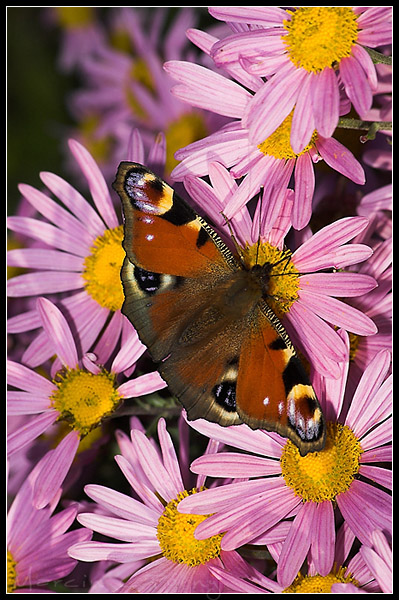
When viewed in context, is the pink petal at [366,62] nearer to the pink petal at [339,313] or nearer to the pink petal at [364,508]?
the pink petal at [339,313]

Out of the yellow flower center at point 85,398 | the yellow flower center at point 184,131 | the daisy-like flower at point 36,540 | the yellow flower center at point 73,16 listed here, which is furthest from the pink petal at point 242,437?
the yellow flower center at point 73,16

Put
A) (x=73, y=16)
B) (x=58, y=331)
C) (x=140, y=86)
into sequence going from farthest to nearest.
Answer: (x=73, y=16)
(x=140, y=86)
(x=58, y=331)

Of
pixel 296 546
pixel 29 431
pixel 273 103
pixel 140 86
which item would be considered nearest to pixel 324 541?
pixel 296 546

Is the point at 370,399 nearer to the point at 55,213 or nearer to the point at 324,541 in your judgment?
the point at 324,541

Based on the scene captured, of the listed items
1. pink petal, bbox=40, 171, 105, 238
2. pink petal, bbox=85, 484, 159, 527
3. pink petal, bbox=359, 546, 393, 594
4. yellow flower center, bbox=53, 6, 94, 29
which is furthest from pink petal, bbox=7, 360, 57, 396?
yellow flower center, bbox=53, 6, 94, 29

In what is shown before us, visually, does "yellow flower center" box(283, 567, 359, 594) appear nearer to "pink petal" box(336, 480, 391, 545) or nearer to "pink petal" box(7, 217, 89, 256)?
"pink petal" box(336, 480, 391, 545)

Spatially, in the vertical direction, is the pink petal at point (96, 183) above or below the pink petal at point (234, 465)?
above
